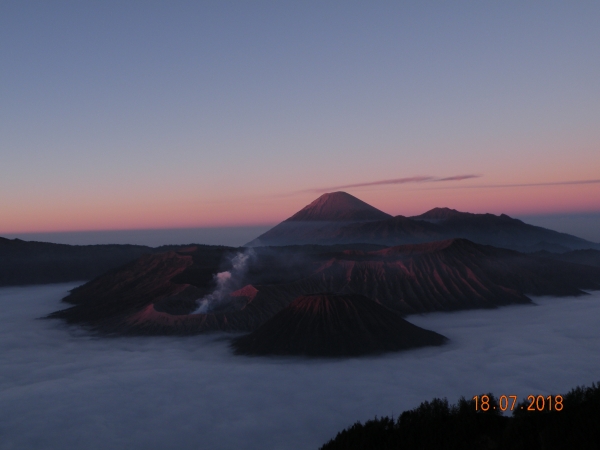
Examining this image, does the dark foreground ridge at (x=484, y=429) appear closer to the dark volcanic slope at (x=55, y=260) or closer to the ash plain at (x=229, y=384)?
the ash plain at (x=229, y=384)

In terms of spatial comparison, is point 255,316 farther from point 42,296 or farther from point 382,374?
point 42,296
